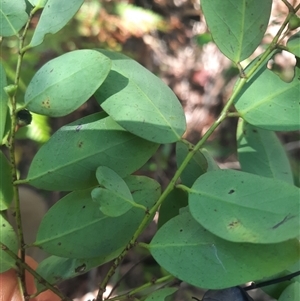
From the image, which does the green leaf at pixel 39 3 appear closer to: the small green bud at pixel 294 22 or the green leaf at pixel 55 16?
the green leaf at pixel 55 16

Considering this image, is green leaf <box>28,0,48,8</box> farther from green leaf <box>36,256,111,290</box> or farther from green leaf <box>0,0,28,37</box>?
green leaf <box>36,256,111,290</box>

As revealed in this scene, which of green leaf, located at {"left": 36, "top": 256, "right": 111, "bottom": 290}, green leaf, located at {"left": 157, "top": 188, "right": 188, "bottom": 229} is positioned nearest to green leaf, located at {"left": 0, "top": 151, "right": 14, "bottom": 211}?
green leaf, located at {"left": 36, "top": 256, "right": 111, "bottom": 290}

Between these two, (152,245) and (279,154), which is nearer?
(152,245)

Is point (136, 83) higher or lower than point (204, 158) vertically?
higher

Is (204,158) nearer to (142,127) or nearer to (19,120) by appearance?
(142,127)

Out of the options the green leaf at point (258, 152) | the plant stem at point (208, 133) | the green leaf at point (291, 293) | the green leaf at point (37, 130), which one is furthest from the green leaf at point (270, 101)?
the green leaf at point (37, 130)

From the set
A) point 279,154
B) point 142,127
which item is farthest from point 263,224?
point 279,154

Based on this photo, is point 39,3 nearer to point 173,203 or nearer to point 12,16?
point 12,16
